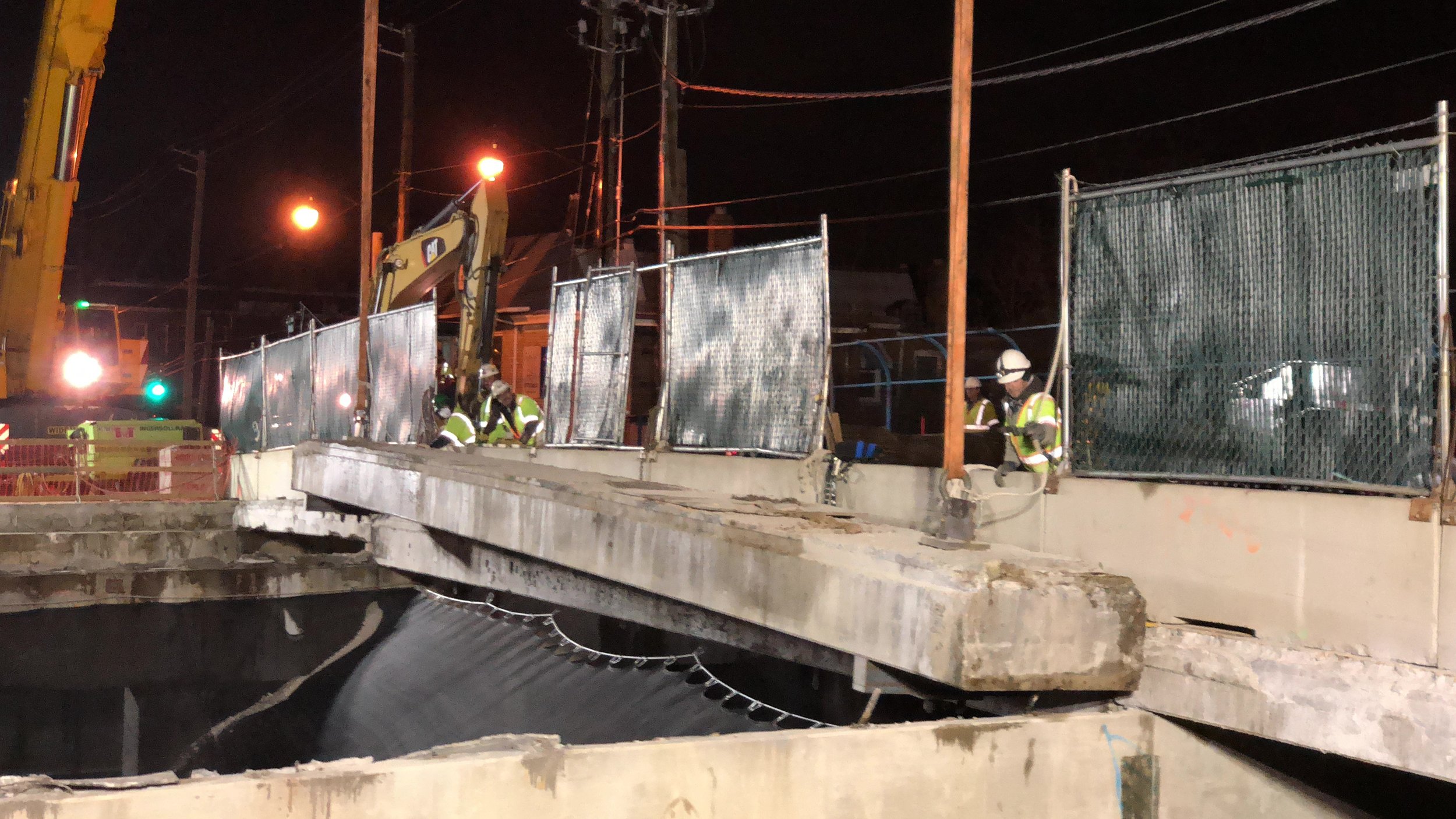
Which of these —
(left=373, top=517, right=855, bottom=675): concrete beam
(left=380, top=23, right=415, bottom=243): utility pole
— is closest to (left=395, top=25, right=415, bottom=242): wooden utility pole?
(left=380, top=23, right=415, bottom=243): utility pole

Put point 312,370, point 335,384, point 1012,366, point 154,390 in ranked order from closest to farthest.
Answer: point 1012,366, point 335,384, point 312,370, point 154,390

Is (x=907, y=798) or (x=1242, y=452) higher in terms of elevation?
(x=1242, y=452)

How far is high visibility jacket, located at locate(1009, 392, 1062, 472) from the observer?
7.11m

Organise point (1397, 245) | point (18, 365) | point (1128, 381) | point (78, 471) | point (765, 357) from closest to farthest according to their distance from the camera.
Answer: point (1397, 245)
point (1128, 381)
point (765, 357)
point (78, 471)
point (18, 365)

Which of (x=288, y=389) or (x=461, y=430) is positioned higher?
(x=288, y=389)

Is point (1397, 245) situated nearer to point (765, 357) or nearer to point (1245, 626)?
point (1245, 626)

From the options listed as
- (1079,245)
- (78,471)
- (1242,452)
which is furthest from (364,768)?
(78,471)

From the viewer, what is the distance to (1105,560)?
6227 mm

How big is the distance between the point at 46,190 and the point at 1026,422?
21.8m

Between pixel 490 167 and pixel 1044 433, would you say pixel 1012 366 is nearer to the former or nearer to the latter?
pixel 1044 433

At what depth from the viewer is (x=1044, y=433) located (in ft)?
23.5

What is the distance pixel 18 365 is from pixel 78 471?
8888mm

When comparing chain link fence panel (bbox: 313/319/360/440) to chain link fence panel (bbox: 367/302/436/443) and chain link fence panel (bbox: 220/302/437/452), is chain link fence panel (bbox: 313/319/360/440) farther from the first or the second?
chain link fence panel (bbox: 367/302/436/443)

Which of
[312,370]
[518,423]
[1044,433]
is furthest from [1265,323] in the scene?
[312,370]
